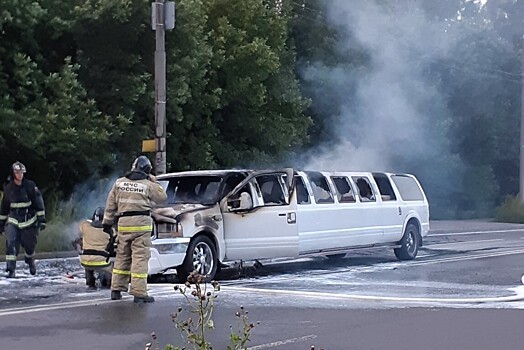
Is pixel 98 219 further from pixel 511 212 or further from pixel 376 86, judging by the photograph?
pixel 511 212

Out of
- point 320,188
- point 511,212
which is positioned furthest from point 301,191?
point 511,212

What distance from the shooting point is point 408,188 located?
18.3 metres

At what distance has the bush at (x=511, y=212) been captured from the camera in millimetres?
34625

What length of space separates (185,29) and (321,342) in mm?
14409

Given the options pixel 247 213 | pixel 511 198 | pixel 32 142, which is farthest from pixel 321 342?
pixel 511 198

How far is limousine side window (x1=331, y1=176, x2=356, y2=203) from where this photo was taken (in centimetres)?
1603

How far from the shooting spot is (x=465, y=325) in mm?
9609

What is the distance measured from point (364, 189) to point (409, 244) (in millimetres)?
1691

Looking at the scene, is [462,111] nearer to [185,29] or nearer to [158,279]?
[185,29]

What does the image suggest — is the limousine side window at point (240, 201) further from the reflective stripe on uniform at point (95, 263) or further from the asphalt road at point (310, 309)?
the reflective stripe on uniform at point (95, 263)

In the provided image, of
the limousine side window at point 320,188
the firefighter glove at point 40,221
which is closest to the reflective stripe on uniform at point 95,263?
the firefighter glove at point 40,221

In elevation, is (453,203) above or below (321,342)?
above

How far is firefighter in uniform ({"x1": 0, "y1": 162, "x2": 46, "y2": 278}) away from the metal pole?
5.11 metres

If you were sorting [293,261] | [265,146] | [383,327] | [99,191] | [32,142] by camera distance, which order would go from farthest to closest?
[265,146] → [99,191] → [32,142] → [293,261] → [383,327]
